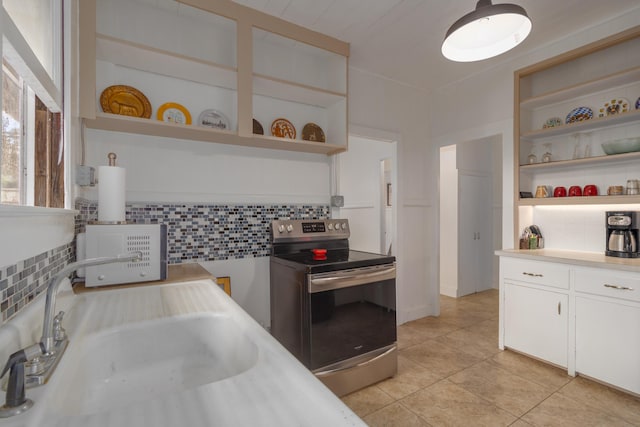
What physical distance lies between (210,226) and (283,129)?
0.95 m

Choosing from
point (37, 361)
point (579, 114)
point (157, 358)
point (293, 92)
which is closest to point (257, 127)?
point (293, 92)

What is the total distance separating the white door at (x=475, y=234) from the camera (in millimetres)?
4301

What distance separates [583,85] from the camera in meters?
2.36

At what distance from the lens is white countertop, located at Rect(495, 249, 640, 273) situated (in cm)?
195

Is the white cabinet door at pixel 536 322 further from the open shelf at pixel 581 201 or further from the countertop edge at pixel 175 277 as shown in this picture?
the countertop edge at pixel 175 277

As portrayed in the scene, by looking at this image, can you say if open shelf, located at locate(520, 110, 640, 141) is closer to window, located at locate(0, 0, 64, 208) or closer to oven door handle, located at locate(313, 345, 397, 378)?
oven door handle, located at locate(313, 345, 397, 378)

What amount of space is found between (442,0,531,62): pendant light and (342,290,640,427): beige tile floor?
80.2 inches

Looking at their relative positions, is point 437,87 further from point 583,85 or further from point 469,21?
point 469,21

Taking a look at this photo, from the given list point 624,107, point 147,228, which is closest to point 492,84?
point 624,107

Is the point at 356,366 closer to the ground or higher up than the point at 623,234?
closer to the ground

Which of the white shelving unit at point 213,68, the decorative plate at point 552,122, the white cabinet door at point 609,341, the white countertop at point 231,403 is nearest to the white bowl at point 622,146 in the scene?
the decorative plate at point 552,122

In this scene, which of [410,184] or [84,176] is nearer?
[84,176]

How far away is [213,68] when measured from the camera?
6.38 ft

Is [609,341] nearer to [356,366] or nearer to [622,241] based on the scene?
[622,241]
